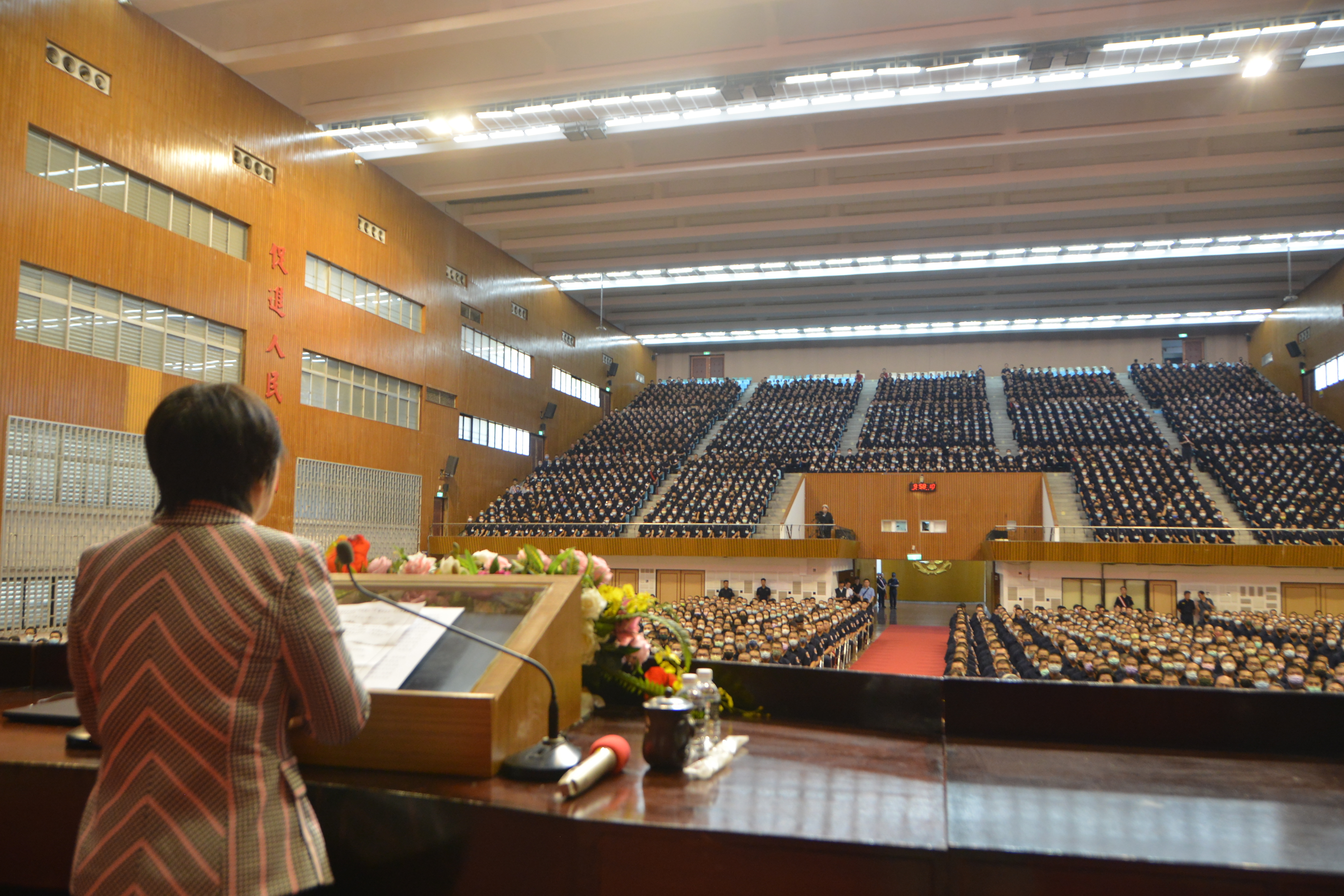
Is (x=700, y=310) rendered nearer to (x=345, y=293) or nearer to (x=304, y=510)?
(x=345, y=293)

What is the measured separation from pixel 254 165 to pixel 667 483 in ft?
42.9

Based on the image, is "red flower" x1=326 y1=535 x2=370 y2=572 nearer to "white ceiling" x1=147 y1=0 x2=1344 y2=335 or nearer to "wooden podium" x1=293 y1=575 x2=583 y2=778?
"wooden podium" x1=293 y1=575 x2=583 y2=778

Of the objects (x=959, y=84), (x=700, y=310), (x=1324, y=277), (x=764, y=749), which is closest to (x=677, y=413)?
(x=700, y=310)

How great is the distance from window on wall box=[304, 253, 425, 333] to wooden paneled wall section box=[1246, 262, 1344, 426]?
82.0ft

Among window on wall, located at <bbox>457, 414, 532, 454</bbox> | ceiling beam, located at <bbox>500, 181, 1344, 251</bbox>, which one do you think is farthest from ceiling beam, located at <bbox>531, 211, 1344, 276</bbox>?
window on wall, located at <bbox>457, 414, 532, 454</bbox>

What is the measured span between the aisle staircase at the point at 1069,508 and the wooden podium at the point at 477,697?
1777 cm

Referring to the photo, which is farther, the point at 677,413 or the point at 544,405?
the point at 677,413

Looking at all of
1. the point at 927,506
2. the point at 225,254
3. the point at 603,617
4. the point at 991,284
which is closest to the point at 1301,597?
the point at 927,506

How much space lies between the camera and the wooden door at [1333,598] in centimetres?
1708

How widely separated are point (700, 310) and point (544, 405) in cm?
824

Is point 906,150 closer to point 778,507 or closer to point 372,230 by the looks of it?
point 778,507

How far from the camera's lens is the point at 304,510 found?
1562cm

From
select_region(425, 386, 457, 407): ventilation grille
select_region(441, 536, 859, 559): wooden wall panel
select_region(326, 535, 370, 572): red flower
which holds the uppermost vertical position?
select_region(425, 386, 457, 407): ventilation grille

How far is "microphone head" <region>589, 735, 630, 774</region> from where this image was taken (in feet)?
6.77
